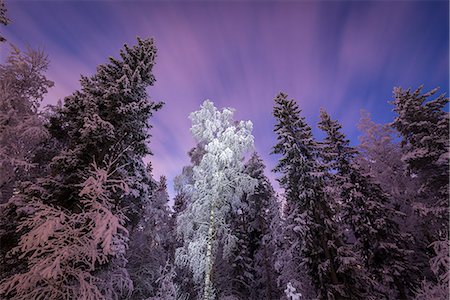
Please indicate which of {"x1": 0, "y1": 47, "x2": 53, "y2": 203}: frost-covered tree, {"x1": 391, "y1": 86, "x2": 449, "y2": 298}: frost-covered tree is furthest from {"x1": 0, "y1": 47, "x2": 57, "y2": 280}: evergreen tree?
{"x1": 391, "y1": 86, "x2": 449, "y2": 298}: frost-covered tree

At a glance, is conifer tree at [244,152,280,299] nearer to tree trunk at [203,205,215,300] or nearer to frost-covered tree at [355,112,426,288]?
tree trunk at [203,205,215,300]

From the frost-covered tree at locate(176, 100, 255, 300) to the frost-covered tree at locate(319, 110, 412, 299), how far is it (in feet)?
18.4

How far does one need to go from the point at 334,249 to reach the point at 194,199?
8745mm

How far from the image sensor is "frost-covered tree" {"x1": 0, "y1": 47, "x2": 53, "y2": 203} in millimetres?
9586

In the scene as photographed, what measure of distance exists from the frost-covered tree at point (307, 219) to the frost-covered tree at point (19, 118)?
11829 millimetres

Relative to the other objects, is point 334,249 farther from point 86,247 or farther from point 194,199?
point 86,247

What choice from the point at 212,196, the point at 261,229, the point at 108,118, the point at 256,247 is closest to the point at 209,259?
the point at 212,196

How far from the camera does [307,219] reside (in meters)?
12.6

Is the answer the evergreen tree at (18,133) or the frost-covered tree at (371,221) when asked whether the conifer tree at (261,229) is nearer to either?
the frost-covered tree at (371,221)

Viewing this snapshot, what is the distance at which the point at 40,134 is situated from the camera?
9.88 m

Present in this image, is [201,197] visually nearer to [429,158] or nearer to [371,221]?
[371,221]

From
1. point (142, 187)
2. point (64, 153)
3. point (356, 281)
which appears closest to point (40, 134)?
point (64, 153)

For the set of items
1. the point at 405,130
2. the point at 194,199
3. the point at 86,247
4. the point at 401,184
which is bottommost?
the point at 86,247

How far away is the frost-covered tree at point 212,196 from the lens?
1473 centimetres
